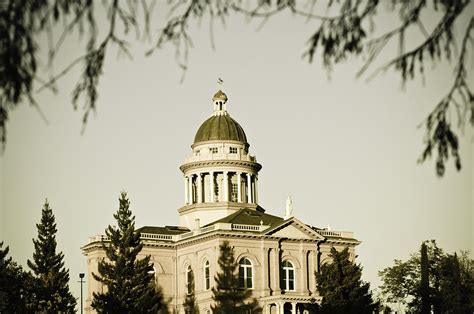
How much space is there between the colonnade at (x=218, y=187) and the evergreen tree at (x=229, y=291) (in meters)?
10.6

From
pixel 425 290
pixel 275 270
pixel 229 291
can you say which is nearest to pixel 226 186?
pixel 275 270

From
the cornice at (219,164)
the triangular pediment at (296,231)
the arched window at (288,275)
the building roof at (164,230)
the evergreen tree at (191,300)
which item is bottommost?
the evergreen tree at (191,300)

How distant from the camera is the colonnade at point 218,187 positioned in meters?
92.8

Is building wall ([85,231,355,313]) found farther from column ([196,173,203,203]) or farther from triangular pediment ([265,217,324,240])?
column ([196,173,203,203])

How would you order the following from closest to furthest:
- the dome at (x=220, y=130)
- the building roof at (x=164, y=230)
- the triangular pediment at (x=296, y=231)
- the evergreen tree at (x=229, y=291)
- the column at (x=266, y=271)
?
1. the evergreen tree at (x=229, y=291)
2. the column at (x=266, y=271)
3. the triangular pediment at (x=296, y=231)
4. the building roof at (x=164, y=230)
5. the dome at (x=220, y=130)

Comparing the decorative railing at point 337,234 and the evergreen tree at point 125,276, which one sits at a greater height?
the decorative railing at point 337,234

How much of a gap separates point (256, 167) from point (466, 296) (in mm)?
22093

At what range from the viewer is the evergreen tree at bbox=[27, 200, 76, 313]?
81.4 metres

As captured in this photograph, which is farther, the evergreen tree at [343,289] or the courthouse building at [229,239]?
the courthouse building at [229,239]

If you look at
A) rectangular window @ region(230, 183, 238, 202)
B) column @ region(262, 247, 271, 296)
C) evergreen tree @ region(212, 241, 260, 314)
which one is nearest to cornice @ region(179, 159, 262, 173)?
rectangular window @ region(230, 183, 238, 202)

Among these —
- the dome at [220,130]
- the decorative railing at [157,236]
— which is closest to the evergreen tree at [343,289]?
the decorative railing at [157,236]

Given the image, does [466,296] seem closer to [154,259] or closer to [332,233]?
[332,233]

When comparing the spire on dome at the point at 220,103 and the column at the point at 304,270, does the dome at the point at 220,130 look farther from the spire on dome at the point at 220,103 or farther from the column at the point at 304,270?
the column at the point at 304,270

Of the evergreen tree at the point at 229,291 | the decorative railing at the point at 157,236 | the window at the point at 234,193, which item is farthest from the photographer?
the window at the point at 234,193
